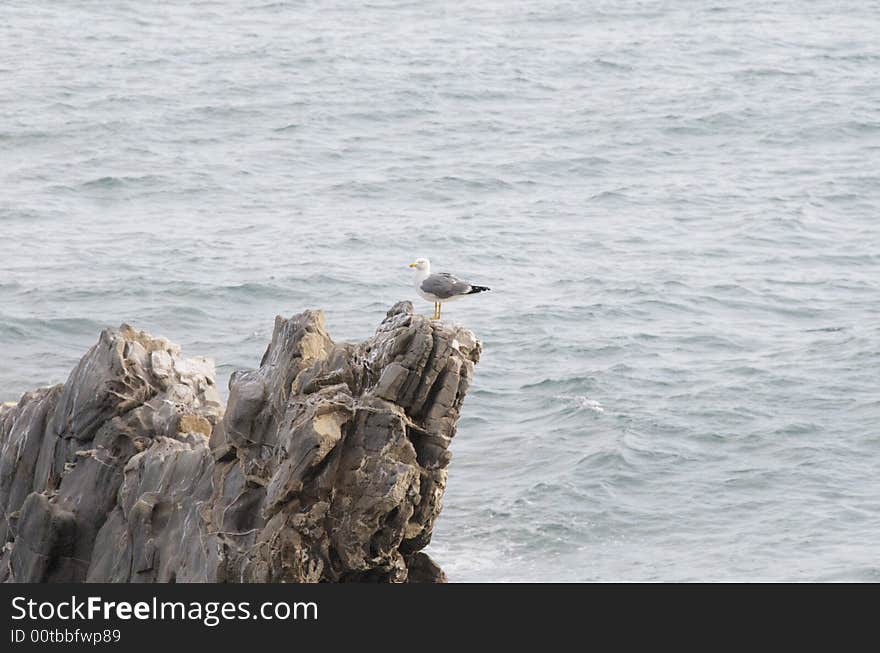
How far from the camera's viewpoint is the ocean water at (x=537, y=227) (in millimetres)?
37781

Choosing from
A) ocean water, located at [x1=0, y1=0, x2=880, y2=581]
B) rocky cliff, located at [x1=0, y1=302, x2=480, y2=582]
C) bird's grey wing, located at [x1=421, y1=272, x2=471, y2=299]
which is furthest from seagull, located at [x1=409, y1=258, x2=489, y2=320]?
ocean water, located at [x1=0, y1=0, x2=880, y2=581]

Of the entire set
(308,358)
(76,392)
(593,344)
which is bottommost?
(593,344)

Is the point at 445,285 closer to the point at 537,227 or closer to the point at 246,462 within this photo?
the point at 246,462

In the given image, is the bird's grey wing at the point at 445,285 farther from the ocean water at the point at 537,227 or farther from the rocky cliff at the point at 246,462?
the ocean water at the point at 537,227

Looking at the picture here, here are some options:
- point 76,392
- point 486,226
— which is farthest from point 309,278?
point 76,392

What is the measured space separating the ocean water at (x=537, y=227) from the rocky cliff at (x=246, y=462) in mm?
8688

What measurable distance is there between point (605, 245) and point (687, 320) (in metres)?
7.59

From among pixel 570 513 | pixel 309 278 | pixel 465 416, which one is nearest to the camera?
pixel 570 513

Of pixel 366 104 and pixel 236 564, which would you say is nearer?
pixel 236 564

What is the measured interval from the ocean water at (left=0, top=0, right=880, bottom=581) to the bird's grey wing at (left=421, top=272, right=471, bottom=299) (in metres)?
9.74

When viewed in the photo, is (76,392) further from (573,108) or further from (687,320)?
(573,108)

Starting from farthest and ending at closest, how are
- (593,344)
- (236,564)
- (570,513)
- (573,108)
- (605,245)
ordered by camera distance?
1. (573,108)
2. (605,245)
3. (593,344)
4. (570,513)
5. (236,564)

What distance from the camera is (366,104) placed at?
3014 inches

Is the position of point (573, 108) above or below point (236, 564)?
below
